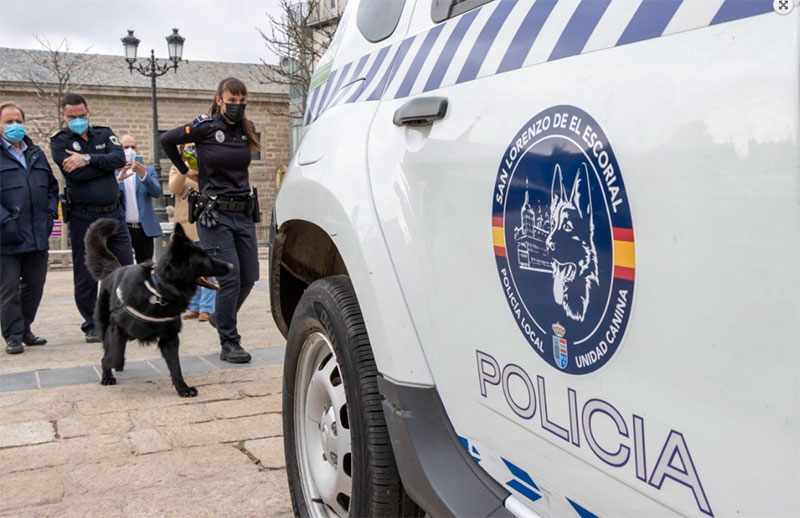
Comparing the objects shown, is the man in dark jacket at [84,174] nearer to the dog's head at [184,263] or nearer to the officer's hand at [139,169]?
the officer's hand at [139,169]

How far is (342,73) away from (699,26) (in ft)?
5.19

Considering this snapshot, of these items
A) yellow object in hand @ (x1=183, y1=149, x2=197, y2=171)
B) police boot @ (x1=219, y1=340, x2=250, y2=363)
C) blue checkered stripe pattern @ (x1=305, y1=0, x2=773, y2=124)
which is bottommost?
police boot @ (x1=219, y1=340, x2=250, y2=363)

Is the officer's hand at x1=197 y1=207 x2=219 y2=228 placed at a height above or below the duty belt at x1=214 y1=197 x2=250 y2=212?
below

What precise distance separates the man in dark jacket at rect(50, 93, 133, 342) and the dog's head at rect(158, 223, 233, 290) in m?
2.12

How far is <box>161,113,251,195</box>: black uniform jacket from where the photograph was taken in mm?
5402

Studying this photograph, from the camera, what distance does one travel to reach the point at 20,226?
245 inches

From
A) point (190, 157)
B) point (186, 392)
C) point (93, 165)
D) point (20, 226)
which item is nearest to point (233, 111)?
point (190, 157)

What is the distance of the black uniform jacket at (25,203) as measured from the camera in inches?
243

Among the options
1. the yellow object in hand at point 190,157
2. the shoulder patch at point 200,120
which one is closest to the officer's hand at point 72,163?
the yellow object in hand at point 190,157

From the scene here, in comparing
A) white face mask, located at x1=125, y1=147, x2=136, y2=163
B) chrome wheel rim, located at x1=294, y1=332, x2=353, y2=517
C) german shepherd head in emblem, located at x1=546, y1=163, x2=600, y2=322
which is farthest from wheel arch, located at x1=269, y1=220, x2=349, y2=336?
white face mask, located at x1=125, y1=147, x2=136, y2=163

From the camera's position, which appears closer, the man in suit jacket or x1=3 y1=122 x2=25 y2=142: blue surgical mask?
x1=3 y1=122 x2=25 y2=142: blue surgical mask

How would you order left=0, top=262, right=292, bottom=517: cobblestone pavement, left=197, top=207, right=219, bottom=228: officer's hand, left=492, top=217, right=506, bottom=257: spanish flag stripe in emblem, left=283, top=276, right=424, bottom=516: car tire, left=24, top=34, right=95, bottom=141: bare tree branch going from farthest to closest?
left=24, top=34, right=95, bottom=141: bare tree branch
left=197, top=207, right=219, bottom=228: officer's hand
left=0, top=262, right=292, bottom=517: cobblestone pavement
left=283, top=276, right=424, bottom=516: car tire
left=492, top=217, right=506, bottom=257: spanish flag stripe in emblem

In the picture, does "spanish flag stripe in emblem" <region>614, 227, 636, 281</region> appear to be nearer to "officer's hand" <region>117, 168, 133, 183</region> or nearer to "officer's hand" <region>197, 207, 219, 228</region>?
"officer's hand" <region>197, 207, 219, 228</region>

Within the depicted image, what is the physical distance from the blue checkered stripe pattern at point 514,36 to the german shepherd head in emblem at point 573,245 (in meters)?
0.24
